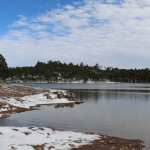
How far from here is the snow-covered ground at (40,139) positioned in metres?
15.7

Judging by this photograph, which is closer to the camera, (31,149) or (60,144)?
(31,149)

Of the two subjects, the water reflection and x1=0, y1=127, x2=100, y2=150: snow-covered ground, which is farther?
the water reflection

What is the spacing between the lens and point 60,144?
650 inches

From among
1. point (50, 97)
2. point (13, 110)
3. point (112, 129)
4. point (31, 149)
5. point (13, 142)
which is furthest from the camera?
point (50, 97)

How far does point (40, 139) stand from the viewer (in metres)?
17.8

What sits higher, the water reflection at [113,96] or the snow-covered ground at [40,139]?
the snow-covered ground at [40,139]

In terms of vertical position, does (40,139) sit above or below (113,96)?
above

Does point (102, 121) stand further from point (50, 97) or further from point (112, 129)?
point (50, 97)

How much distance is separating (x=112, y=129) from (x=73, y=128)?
14.8 ft

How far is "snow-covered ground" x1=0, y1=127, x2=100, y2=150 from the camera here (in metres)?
15.7

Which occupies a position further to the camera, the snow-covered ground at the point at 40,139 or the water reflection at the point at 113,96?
Answer: the water reflection at the point at 113,96

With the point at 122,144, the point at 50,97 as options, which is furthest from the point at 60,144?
the point at 50,97

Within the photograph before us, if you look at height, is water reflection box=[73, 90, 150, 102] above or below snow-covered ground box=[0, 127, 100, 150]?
below

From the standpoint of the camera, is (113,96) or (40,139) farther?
(113,96)
